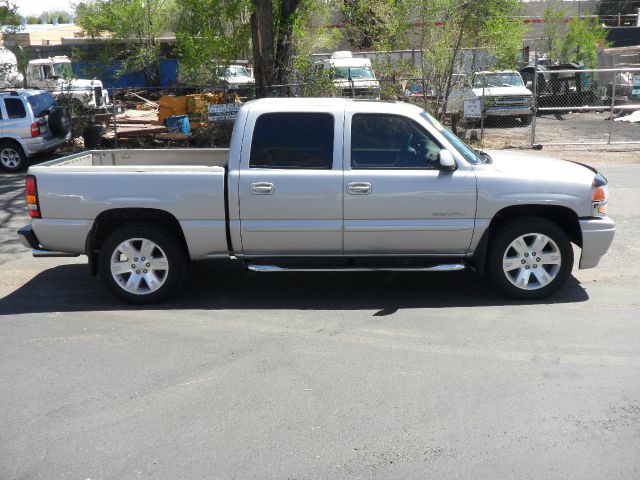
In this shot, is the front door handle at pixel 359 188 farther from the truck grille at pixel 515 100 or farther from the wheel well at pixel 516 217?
the truck grille at pixel 515 100

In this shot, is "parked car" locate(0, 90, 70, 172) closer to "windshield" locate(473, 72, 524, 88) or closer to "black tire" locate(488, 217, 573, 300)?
"black tire" locate(488, 217, 573, 300)

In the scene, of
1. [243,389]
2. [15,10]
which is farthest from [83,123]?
[243,389]

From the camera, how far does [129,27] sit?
3069cm

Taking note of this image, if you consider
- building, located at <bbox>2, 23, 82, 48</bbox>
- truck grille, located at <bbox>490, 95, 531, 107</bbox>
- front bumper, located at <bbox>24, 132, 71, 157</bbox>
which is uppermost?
building, located at <bbox>2, 23, 82, 48</bbox>

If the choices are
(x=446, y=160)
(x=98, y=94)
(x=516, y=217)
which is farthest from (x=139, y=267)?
(x=98, y=94)

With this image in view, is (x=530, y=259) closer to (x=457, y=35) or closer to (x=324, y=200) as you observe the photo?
(x=324, y=200)

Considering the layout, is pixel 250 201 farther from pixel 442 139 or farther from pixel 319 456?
pixel 319 456

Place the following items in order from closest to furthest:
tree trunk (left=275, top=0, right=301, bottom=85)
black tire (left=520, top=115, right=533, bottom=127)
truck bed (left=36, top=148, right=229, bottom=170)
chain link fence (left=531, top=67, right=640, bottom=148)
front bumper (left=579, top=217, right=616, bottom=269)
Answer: front bumper (left=579, top=217, right=616, bottom=269), truck bed (left=36, top=148, right=229, bottom=170), tree trunk (left=275, top=0, right=301, bottom=85), chain link fence (left=531, top=67, right=640, bottom=148), black tire (left=520, top=115, right=533, bottom=127)

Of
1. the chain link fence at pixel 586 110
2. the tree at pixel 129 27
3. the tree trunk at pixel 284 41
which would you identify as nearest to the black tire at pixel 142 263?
the tree trunk at pixel 284 41

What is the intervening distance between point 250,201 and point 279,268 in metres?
0.68

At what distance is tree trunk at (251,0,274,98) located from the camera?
50.4 feet

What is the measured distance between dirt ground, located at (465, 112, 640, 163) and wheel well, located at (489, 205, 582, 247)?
9181 mm

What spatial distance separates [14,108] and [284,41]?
6042 mm

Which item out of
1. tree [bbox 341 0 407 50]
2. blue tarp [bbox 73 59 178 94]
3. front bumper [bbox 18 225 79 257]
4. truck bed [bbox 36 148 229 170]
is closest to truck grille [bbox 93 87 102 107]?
blue tarp [bbox 73 59 178 94]
